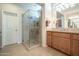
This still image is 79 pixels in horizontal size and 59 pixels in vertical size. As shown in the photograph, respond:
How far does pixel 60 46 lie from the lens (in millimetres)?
2514

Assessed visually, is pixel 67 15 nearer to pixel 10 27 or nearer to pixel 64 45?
pixel 64 45

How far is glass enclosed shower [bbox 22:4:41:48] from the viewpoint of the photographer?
2469 millimetres

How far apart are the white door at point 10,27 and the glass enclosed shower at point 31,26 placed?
6.1 inches

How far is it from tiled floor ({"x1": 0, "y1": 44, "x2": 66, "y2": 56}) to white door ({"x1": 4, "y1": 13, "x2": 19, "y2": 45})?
0.46 feet

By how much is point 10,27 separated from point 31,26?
0.41m

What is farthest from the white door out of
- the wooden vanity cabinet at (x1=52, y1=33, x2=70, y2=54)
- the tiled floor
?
the wooden vanity cabinet at (x1=52, y1=33, x2=70, y2=54)

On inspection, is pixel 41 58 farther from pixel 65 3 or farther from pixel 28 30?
pixel 65 3

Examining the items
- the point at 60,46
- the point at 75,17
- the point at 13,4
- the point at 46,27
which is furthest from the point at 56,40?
the point at 13,4

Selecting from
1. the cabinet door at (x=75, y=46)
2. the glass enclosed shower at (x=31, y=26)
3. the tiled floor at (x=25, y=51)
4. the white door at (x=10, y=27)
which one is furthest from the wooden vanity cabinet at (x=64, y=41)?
the white door at (x=10, y=27)

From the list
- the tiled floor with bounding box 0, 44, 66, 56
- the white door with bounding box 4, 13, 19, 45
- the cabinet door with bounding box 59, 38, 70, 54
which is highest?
the white door with bounding box 4, 13, 19, 45

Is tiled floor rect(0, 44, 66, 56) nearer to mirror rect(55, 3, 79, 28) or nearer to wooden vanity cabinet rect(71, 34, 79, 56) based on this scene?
wooden vanity cabinet rect(71, 34, 79, 56)

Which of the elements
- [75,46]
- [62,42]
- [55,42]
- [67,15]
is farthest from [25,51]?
[67,15]

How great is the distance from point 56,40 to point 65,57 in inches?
14.6

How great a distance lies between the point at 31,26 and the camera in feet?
8.21
